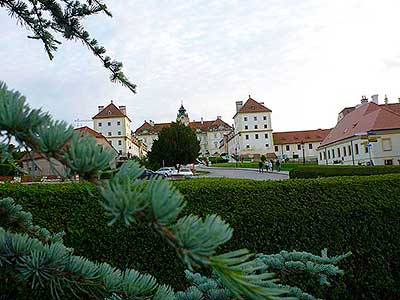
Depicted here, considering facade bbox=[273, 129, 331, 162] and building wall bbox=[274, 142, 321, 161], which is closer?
building wall bbox=[274, 142, 321, 161]

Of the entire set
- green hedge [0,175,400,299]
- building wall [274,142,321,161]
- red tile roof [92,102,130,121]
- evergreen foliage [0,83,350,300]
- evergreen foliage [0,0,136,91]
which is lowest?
green hedge [0,175,400,299]

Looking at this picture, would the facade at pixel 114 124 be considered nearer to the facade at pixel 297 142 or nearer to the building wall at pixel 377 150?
the facade at pixel 297 142

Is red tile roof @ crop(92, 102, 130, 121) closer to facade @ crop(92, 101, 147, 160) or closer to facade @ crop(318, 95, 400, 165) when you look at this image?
facade @ crop(92, 101, 147, 160)

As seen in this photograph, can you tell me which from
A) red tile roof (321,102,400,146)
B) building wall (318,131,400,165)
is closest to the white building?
red tile roof (321,102,400,146)

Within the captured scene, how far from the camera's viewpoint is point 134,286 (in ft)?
3.58

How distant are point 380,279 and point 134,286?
570 centimetres

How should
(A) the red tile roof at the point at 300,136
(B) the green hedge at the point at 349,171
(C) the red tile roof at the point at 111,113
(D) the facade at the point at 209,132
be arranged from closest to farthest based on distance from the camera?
(B) the green hedge at the point at 349,171
(C) the red tile roof at the point at 111,113
(A) the red tile roof at the point at 300,136
(D) the facade at the point at 209,132

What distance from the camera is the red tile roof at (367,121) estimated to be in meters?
42.7

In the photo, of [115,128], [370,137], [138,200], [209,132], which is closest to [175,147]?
[370,137]

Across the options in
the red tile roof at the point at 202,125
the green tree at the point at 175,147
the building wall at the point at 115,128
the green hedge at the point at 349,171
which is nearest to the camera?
the green hedge at the point at 349,171

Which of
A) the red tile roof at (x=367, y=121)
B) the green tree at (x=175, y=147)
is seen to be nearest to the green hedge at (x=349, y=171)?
the red tile roof at (x=367, y=121)

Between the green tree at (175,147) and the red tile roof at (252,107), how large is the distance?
126 feet

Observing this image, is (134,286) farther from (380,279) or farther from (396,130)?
(396,130)

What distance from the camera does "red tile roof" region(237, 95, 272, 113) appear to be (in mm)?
84812
